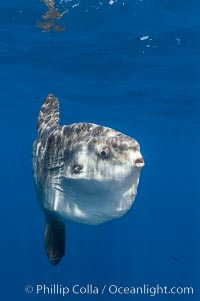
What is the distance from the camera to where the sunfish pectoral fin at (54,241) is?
5491mm

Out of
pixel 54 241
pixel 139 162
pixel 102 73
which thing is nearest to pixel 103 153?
pixel 139 162

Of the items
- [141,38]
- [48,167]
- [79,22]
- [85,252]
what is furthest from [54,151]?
[85,252]

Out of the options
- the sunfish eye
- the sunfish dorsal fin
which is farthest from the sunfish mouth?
the sunfish dorsal fin

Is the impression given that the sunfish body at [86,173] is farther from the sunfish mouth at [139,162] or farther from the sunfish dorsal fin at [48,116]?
the sunfish dorsal fin at [48,116]

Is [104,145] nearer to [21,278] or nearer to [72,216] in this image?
A: [72,216]

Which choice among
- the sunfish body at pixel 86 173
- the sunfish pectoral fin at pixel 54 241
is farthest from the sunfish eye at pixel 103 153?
the sunfish pectoral fin at pixel 54 241

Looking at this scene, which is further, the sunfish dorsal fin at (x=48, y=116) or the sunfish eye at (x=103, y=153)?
the sunfish dorsal fin at (x=48, y=116)

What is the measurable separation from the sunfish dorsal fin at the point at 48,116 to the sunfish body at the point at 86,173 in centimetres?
53

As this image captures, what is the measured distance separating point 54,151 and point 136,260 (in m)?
70.0

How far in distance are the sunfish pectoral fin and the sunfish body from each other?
335 mm

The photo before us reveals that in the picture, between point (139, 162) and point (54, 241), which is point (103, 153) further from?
point (54, 241)

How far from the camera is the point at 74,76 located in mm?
22219

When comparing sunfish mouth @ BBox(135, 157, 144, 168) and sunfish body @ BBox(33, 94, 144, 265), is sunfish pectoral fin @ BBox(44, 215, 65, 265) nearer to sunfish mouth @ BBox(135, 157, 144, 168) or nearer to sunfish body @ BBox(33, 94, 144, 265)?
sunfish body @ BBox(33, 94, 144, 265)

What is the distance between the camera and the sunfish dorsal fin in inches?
225
